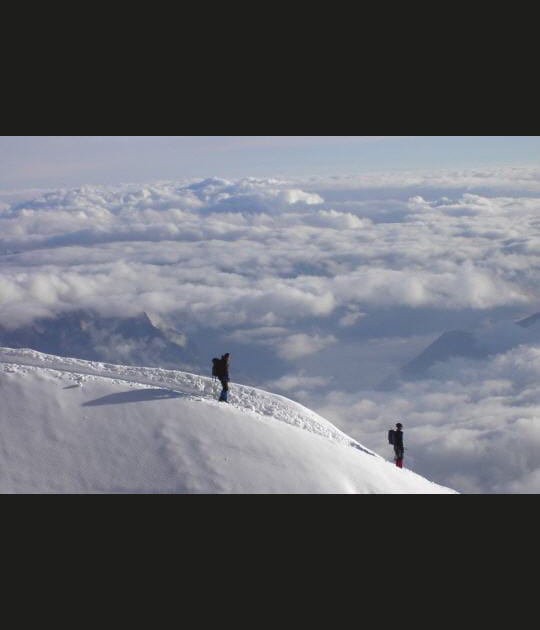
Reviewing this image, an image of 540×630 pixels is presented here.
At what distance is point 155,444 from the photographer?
16.3 m

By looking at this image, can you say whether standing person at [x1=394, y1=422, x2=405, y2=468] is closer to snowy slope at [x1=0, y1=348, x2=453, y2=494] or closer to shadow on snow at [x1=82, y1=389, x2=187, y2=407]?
snowy slope at [x1=0, y1=348, x2=453, y2=494]

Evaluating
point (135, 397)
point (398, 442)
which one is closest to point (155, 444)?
point (135, 397)

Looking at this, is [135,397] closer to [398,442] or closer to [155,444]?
[155,444]

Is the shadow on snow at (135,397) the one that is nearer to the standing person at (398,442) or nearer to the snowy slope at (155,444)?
the snowy slope at (155,444)

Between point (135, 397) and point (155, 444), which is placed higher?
point (135, 397)

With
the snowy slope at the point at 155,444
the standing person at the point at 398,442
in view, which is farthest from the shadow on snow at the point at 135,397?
the standing person at the point at 398,442

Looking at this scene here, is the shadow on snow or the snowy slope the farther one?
the shadow on snow

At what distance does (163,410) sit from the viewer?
1767 centimetres

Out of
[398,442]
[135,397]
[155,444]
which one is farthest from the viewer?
[398,442]

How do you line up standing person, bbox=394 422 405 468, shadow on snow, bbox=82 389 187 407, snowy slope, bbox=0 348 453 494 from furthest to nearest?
standing person, bbox=394 422 405 468 < shadow on snow, bbox=82 389 187 407 < snowy slope, bbox=0 348 453 494

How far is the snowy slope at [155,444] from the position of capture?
1507 centimetres

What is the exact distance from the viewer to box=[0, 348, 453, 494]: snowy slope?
49.4ft

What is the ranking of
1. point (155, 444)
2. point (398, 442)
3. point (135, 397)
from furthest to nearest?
point (398, 442), point (135, 397), point (155, 444)

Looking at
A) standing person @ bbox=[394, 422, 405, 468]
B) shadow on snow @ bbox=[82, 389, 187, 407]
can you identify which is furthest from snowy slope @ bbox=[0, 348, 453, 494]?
standing person @ bbox=[394, 422, 405, 468]
